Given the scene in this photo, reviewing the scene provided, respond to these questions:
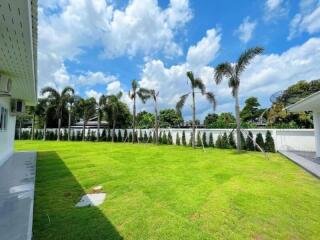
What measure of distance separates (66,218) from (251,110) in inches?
1440

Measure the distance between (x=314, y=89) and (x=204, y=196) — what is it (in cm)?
1905

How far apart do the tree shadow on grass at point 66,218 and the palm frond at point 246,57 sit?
10610mm

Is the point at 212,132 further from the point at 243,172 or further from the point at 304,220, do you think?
the point at 304,220

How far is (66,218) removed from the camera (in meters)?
2.95

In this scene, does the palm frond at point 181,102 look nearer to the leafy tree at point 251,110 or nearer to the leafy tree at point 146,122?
the leafy tree at point 146,122

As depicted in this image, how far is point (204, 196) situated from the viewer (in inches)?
158

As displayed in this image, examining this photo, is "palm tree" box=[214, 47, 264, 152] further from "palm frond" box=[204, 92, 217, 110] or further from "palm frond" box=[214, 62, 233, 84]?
"palm frond" box=[204, 92, 217, 110]

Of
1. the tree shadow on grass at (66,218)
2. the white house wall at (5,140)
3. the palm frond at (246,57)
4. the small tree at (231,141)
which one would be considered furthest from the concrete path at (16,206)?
the small tree at (231,141)

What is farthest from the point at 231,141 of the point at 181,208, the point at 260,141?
the point at 181,208

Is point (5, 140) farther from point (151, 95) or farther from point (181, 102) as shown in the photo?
point (151, 95)

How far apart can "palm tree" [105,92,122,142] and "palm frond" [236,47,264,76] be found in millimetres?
14109

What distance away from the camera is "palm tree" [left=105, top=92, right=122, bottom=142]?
70.4ft

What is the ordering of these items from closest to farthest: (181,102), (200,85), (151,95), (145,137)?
(200,85) < (181,102) < (151,95) < (145,137)

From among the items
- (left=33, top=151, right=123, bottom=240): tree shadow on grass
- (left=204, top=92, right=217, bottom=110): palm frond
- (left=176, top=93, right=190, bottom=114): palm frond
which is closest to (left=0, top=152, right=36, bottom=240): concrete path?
(left=33, top=151, right=123, bottom=240): tree shadow on grass
